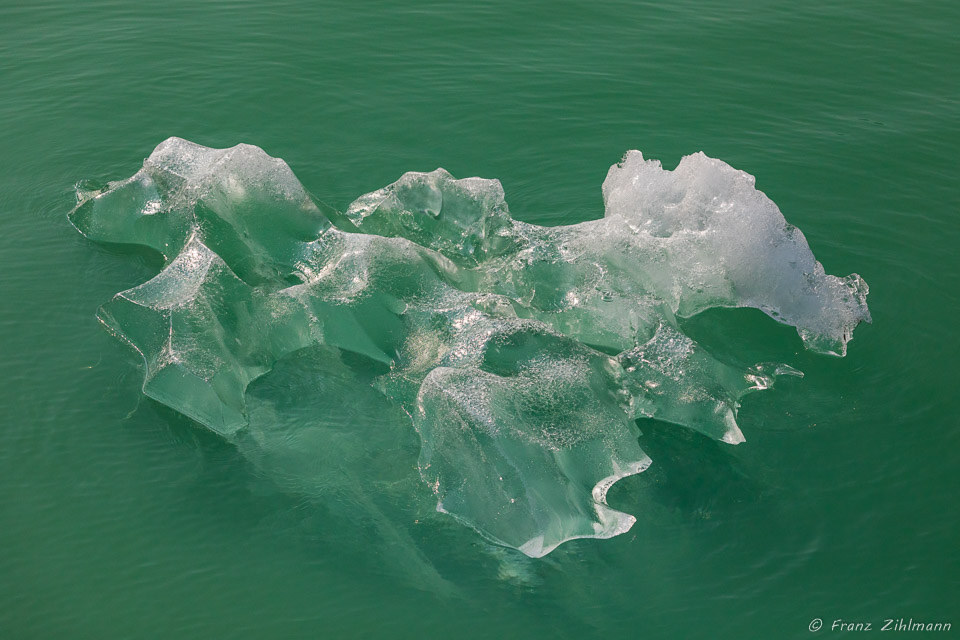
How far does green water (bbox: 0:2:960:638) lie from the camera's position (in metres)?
4.81

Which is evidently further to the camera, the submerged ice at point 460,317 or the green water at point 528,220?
the submerged ice at point 460,317

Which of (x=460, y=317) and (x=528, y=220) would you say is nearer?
(x=460, y=317)

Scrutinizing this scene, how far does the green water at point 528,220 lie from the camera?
4.81 meters

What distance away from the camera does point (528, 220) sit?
25.3 ft

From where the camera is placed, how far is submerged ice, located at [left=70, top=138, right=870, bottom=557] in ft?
16.9

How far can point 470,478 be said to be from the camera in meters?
5.03

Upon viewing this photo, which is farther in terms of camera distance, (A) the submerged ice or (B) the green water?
(A) the submerged ice

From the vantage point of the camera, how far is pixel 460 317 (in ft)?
19.5

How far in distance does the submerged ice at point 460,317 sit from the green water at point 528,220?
0.24 metres

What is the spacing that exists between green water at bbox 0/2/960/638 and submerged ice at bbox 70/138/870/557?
237 millimetres

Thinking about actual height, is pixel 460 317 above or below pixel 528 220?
below

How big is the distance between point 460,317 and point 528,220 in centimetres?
202

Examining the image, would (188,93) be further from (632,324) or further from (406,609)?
(406,609)

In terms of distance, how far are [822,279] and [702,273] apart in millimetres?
838
